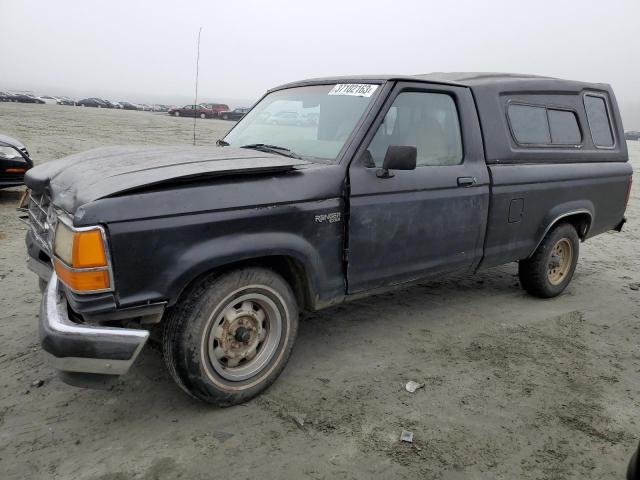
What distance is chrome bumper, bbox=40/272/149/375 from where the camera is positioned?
2.29 metres

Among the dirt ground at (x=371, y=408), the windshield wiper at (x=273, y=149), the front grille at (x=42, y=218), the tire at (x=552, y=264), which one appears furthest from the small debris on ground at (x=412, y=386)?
the front grille at (x=42, y=218)

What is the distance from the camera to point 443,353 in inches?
142

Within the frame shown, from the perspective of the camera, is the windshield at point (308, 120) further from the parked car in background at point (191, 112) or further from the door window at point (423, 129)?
the parked car in background at point (191, 112)

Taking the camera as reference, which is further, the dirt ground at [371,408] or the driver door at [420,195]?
the driver door at [420,195]

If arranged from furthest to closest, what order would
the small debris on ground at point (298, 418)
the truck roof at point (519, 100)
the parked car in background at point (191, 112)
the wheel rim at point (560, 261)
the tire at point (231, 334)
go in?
the parked car in background at point (191, 112)
the wheel rim at point (560, 261)
the truck roof at point (519, 100)
the small debris on ground at point (298, 418)
the tire at point (231, 334)

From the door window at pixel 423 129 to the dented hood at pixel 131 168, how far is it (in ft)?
1.98

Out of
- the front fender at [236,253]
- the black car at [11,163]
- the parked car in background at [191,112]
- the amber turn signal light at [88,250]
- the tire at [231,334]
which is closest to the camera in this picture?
the amber turn signal light at [88,250]

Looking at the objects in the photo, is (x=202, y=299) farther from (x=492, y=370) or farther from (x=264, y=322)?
(x=492, y=370)

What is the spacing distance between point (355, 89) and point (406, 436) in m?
2.23

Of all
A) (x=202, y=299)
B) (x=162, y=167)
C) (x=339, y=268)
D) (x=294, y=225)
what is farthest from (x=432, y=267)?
(x=162, y=167)

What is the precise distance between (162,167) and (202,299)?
738mm

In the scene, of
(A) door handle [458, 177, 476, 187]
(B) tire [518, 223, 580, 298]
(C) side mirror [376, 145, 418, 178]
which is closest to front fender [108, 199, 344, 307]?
(C) side mirror [376, 145, 418, 178]

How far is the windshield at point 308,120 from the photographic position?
10.8 ft

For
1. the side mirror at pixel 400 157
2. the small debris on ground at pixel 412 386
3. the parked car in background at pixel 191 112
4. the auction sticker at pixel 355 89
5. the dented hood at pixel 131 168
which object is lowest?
the small debris on ground at pixel 412 386
